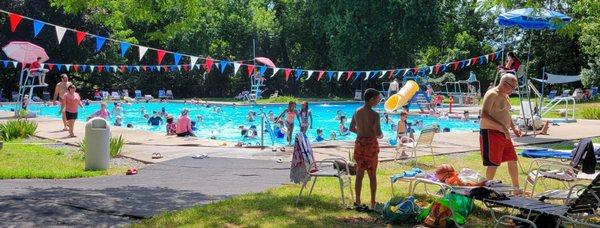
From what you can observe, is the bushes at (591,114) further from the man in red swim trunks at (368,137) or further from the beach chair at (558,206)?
the beach chair at (558,206)

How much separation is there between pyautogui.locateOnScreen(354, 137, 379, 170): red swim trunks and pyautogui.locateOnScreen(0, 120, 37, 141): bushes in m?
10.6

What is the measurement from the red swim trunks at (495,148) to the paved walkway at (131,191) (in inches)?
118

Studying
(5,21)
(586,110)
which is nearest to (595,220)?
(586,110)

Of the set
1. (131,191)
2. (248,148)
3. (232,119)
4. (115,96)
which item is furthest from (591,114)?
(115,96)

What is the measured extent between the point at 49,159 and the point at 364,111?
23.1 ft

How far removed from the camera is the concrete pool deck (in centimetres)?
1247

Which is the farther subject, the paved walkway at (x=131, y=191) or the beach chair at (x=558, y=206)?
the paved walkway at (x=131, y=191)

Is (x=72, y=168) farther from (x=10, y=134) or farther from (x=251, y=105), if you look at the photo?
(x=251, y=105)

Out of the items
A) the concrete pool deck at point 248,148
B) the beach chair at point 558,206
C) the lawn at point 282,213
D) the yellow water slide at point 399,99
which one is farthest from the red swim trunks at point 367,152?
the yellow water slide at point 399,99

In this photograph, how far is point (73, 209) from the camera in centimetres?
695

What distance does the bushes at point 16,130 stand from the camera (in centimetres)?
1467

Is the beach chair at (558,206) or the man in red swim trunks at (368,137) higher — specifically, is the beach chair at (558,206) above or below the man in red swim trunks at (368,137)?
below

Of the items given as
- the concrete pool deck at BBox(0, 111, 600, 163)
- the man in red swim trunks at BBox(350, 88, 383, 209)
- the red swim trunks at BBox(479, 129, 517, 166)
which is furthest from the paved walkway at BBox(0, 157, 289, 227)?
the red swim trunks at BBox(479, 129, 517, 166)

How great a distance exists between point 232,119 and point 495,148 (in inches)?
852
